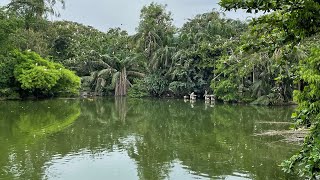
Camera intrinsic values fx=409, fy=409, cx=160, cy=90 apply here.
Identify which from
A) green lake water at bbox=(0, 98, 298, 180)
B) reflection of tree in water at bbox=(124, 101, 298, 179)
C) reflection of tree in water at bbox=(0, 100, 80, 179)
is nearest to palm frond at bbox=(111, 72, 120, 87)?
reflection of tree in water at bbox=(0, 100, 80, 179)

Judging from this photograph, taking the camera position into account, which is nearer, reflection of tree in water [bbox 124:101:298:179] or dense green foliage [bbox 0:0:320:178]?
reflection of tree in water [bbox 124:101:298:179]

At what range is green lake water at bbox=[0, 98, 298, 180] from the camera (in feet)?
30.7

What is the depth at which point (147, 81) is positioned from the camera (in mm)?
36438

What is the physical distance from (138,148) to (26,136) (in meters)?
4.28

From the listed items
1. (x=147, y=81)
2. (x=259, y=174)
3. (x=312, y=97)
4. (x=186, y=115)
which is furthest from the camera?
(x=147, y=81)

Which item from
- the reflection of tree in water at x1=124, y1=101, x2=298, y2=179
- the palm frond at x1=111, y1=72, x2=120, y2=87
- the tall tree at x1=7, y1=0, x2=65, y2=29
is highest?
the tall tree at x1=7, y1=0, x2=65, y2=29

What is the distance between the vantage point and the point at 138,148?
12344 mm

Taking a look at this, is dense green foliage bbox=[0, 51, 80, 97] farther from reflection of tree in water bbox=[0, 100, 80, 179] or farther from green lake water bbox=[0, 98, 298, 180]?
green lake water bbox=[0, 98, 298, 180]

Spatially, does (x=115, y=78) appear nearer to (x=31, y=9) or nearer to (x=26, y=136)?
(x=31, y=9)

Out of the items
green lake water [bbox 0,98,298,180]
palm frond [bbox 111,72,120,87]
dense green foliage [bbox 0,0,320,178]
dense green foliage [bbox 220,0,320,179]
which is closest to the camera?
dense green foliage [bbox 220,0,320,179]

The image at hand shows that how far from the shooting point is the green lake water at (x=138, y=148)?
935 centimetres

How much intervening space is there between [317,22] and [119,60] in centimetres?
3511

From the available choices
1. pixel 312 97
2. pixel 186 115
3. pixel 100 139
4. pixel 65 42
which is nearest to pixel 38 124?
pixel 100 139

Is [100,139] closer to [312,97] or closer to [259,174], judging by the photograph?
[259,174]
